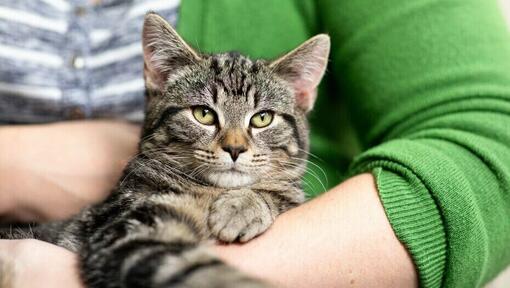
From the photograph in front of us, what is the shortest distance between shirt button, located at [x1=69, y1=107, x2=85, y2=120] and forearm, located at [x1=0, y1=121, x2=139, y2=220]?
0.14 feet

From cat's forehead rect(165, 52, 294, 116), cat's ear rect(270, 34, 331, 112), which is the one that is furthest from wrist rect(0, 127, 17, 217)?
cat's ear rect(270, 34, 331, 112)

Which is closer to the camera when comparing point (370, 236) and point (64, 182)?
point (370, 236)

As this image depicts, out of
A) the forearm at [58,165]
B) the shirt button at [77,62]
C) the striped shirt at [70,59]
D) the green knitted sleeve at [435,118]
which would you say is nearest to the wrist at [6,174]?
the forearm at [58,165]

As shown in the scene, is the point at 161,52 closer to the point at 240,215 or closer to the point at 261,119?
the point at 261,119

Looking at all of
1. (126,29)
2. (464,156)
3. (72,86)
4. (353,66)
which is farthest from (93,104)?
(464,156)

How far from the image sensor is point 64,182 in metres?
1.42

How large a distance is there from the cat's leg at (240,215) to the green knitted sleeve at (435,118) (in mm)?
246

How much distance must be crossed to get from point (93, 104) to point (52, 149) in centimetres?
18

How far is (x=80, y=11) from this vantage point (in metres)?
1.53

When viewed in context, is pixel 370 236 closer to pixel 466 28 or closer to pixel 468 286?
pixel 468 286

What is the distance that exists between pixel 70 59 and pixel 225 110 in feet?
1.86

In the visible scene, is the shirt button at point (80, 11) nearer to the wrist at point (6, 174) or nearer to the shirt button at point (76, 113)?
the shirt button at point (76, 113)

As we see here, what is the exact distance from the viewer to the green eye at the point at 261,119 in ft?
4.09

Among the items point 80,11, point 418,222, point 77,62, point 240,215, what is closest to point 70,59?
point 77,62
